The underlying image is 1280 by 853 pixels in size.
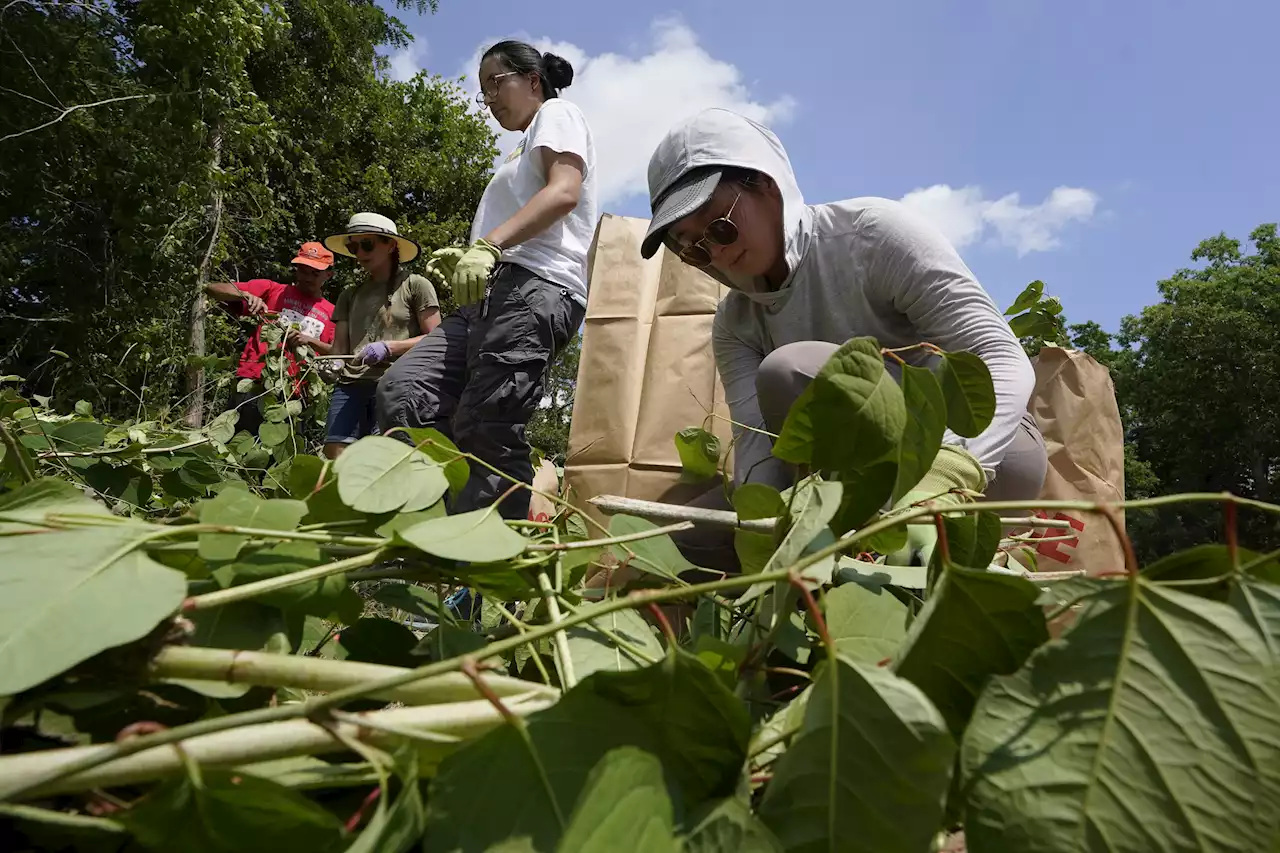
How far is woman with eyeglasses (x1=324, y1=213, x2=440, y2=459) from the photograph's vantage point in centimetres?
Answer: 182

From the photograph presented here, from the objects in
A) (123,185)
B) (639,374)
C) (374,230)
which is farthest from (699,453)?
(123,185)

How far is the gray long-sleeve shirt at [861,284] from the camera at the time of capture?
95 centimetres

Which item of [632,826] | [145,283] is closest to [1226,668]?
[632,826]

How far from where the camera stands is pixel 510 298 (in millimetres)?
1372

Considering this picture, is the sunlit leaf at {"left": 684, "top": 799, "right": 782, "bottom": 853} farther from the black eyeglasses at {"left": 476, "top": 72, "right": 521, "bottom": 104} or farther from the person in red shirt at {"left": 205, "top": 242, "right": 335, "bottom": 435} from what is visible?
the person in red shirt at {"left": 205, "top": 242, "right": 335, "bottom": 435}

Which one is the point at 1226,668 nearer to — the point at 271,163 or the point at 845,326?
the point at 845,326

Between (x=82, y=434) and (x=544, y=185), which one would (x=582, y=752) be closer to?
(x=82, y=434)

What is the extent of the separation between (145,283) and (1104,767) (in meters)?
5.19

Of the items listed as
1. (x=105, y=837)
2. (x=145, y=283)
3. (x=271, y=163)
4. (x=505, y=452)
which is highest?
(x=271, y=163)

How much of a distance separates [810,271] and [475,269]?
574 mm

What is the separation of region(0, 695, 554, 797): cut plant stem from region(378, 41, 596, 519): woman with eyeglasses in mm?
1072

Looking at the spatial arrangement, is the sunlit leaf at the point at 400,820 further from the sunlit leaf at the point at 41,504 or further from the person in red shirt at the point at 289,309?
the person in red shirt at the point at 289,309

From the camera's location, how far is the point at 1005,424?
0.90 meters

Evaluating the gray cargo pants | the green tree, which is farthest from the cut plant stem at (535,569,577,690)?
the green tree
